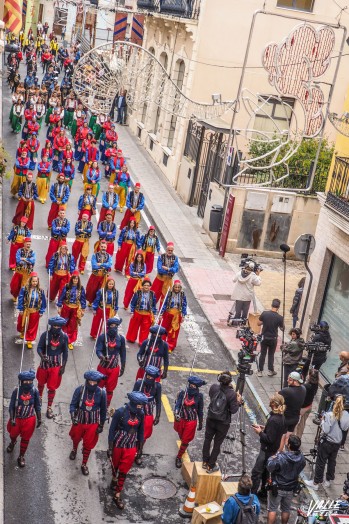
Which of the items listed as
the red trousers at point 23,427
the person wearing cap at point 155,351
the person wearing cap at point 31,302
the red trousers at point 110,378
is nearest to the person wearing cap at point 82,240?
the person wearing cap at point 31,302

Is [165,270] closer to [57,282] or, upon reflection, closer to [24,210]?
[57,282]

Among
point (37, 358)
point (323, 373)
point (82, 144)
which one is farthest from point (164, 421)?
point (82, 144)

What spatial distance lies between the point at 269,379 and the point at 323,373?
1.39 metres

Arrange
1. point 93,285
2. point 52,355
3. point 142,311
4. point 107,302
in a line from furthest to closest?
point 93,285
point 142,311
point 107,302
point 52,355

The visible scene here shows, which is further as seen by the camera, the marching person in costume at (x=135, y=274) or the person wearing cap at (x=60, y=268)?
the marching person in costume at (x=135, y=274)

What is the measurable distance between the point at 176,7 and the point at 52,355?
20.1 m

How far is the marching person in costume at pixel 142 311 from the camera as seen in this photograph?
1609 centimetres

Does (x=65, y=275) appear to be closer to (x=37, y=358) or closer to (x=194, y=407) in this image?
(x=37, y=358)

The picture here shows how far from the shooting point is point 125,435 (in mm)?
11375

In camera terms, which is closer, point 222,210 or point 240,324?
point 240,324

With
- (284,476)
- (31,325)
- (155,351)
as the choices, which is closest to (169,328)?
(155,351)

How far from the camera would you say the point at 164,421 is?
13.9m

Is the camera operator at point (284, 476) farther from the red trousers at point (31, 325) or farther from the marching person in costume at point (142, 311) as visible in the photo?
the red trousers at point (31, 325)

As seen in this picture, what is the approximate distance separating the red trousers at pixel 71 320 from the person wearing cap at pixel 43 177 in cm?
989
